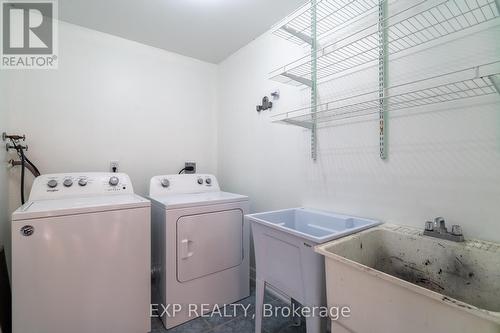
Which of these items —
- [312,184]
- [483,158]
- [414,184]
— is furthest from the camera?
[312,184]

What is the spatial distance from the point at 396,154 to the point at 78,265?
197cm

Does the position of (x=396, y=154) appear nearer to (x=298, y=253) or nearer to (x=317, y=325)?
(x=298, y=253)

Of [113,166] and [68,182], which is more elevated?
[113,166]

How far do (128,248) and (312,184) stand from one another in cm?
138

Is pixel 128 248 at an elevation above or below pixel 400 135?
below

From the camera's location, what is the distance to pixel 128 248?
1506mm

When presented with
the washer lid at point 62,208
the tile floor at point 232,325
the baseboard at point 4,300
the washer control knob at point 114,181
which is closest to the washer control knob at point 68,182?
the washer lid at point 62,208

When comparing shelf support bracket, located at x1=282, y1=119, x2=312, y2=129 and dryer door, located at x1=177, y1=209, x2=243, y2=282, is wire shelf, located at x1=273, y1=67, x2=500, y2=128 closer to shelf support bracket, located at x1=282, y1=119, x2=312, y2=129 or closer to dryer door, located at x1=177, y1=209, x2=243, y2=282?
shelf support bracket, located at x1=282, y1=119, x2=312, y2=129

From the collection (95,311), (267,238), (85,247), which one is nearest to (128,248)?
(85,247)

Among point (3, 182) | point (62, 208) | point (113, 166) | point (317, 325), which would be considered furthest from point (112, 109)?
point (317, 325)

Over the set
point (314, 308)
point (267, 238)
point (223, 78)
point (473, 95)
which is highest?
point (223, 78)

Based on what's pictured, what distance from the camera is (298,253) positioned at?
1191mm

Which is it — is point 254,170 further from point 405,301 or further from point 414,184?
point 405,301

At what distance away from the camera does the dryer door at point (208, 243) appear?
1723 millimetres
